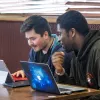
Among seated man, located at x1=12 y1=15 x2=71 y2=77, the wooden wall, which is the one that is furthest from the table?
the wooden wall

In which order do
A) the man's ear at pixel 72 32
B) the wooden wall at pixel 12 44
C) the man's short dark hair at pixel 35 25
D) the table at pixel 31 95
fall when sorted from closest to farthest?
1. the table at pixel 31 95
2. the man's ear at pixel 72 32
3. the man's short dark hair at pixel 35 25
4. the wooden wall at pixel 12 44

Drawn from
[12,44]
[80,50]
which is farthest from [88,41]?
[12,44]

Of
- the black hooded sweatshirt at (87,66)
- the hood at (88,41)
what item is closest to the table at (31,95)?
the black hooded sweatshirt at (87,66)

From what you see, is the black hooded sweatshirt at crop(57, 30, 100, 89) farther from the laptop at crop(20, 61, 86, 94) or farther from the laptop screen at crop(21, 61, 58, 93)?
the laptop screen at crop(21, 61, 58, 93)

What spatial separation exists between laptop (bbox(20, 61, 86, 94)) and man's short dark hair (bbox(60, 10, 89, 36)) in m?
0.55

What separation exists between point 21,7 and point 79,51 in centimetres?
187

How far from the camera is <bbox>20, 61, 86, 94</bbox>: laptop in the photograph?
167 cm

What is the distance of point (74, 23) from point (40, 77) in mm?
665

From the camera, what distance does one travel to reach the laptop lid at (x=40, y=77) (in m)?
1.67

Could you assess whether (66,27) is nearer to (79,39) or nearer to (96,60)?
(79,39)

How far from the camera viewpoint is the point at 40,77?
5.82 ft

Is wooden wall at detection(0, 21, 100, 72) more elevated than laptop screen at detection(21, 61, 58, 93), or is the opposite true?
laptop screen at detection(21, 61, 58, 93)

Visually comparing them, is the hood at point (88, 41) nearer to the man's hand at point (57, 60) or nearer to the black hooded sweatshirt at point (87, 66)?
A: the black hooded sweatshirt at point (87, 66)

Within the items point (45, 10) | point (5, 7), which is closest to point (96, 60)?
point (45, 10)
